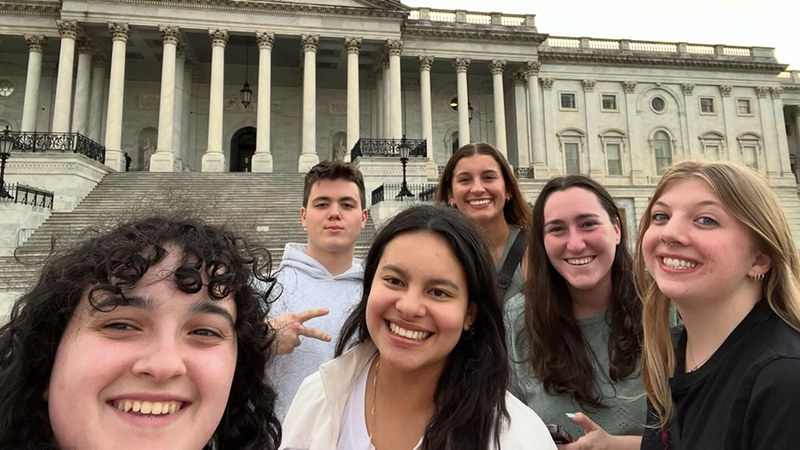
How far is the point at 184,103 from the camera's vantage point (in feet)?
102

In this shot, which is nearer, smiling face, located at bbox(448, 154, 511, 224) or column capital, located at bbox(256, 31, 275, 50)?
smiling face, located at bbox(448, 154, 511, 224)

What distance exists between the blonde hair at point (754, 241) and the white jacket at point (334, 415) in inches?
31.3

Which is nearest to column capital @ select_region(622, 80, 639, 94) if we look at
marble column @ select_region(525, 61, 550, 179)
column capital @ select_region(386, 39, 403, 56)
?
marble column @ select_region(525, 61, 550, 179)

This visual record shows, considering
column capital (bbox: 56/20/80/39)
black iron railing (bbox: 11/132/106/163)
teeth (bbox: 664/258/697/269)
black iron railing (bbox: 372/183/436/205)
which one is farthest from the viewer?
column capital (bbox: 56/20/80/39)

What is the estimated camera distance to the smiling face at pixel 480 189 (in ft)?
14.2

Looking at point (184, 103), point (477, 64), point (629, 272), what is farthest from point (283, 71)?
point (629, 272)

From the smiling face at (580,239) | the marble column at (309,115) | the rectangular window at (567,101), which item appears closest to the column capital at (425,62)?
the marble column at (309,115)

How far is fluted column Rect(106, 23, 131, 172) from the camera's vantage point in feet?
84.0

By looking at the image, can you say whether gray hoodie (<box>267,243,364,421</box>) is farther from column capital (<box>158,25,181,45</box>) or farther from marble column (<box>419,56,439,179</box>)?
column capital (<box>158,25,181,45</box>)

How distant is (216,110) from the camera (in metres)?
27.5

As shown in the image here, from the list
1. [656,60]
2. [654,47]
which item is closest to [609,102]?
[656,60]

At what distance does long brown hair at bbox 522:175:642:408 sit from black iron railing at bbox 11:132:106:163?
25.1 meters

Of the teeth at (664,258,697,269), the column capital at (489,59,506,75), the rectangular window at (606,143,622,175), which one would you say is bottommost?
the teeth at (664,258,697,269)

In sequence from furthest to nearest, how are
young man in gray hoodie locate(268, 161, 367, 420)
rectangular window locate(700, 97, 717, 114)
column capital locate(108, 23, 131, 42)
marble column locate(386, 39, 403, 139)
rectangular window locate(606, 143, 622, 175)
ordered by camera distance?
rectangular window locate(700, 97, 717, 114)
rectangular window locate(606, 143, 622, 175)
marble column locate(386, 39, 403, 139)
column capital locate(108, 23, 131, 42)
young man in gray hoodie locate(268, 161, 367, 420)
